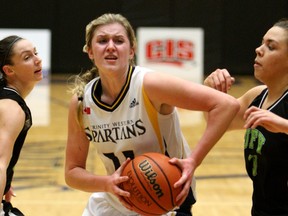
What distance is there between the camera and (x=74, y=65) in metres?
15.5

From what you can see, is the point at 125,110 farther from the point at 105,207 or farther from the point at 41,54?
the point at 41,54

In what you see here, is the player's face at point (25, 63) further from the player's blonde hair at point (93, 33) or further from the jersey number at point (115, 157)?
the jersey number at point (115, 157)

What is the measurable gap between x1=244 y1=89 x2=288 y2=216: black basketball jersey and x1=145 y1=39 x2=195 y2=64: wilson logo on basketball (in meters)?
8.99

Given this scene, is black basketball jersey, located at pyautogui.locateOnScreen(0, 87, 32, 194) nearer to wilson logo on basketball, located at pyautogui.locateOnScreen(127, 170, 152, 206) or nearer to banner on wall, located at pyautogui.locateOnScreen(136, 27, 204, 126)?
wilson logo on basketball, located at pyautogui.locateOnScreen(127, 170, 152, 206)

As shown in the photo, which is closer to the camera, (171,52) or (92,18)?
(171,52)

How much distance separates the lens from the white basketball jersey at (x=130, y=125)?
306cm

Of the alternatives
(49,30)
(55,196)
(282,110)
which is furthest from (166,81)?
(49,30)

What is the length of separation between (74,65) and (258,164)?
1266 cm

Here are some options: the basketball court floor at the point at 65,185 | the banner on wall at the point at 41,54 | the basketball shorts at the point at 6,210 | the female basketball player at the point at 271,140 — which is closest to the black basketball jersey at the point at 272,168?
the female basketball player at the point at 271,140

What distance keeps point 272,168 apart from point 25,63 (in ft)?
4.64

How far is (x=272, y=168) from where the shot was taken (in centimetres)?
304

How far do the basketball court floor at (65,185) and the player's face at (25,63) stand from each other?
196 centimetres

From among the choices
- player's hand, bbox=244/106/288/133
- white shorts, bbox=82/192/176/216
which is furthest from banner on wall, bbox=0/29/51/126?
player's hand, bbox=244/106/288/133

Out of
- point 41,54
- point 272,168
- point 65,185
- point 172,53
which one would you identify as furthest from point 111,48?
point 41,54
